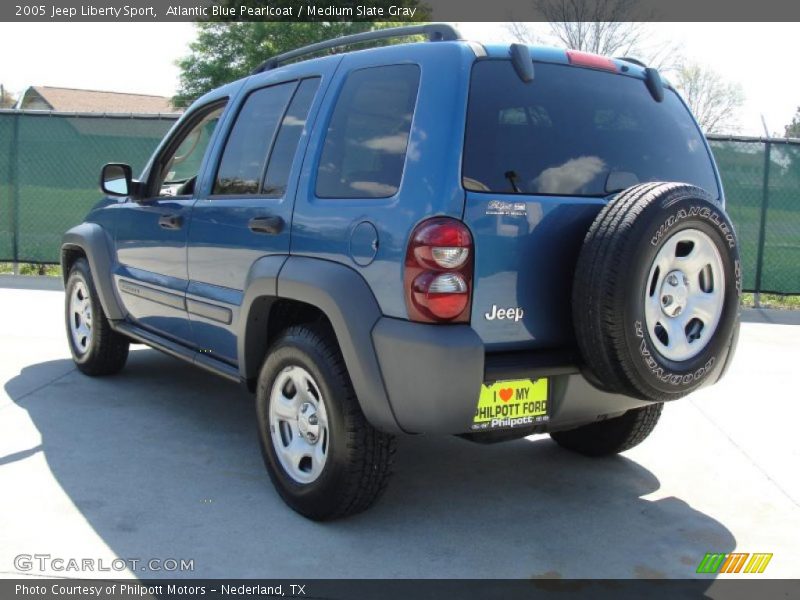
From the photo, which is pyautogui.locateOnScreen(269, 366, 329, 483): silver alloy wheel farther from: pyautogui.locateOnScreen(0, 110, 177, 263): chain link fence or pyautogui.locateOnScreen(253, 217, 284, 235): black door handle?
pyautogui.locateOnScreen(0, 110, 177, 263): chain link fence

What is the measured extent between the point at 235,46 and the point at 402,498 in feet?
105

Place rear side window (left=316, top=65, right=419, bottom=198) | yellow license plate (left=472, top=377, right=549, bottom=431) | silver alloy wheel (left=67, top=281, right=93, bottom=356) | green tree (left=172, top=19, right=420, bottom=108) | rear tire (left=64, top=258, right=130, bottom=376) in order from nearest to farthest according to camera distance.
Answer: yellow license plate (left=472, top=377, right=549, bottom=431) < rear side window (left=316, top=65, right=419, bottom=198) < rear tire (left=64, top=258, right=130, bottom=376) < silver alloy wheel (left=67, top=281, right=93, bottom=356) < green tree (left=172, top=19, right=420, bottom=108)

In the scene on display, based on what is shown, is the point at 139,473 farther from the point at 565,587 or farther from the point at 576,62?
the point at 576,62

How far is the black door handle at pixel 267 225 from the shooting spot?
141 inches

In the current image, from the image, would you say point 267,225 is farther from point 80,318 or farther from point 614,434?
point 80,318

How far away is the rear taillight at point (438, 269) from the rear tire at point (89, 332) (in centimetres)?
327

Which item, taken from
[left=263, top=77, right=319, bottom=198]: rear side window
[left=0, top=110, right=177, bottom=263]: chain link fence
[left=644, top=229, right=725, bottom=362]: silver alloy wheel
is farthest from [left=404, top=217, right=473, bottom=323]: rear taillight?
[left=0, top=110, right=177, bottom=263]: chain link fence

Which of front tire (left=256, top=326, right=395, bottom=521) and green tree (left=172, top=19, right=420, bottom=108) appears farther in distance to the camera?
green tree (left=172, top=19, right=420, bottom=108)

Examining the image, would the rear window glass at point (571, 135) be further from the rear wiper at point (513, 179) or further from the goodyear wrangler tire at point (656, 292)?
the goodyear wrangler tire at point (656, 292)

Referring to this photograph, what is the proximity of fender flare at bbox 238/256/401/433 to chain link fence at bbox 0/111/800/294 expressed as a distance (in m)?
7.33

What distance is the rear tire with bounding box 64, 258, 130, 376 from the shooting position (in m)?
5.54

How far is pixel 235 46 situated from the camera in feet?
109

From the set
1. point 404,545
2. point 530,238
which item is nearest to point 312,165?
point 530,238

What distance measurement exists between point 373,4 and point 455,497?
94.9ft
